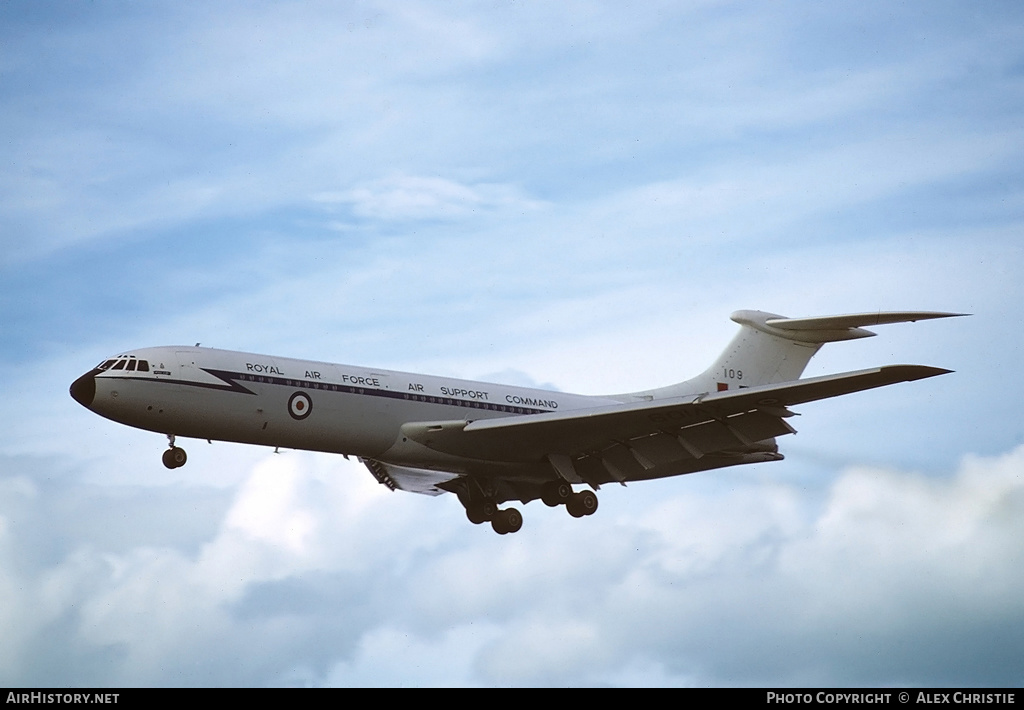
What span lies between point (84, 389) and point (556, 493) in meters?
14.4

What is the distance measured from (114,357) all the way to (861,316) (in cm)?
2201

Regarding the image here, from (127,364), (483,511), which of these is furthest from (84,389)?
(483,511)

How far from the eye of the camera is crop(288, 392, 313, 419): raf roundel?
118 ft

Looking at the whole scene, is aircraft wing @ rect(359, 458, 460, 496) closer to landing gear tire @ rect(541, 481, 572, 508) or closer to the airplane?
the airplane

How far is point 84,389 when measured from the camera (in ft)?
113

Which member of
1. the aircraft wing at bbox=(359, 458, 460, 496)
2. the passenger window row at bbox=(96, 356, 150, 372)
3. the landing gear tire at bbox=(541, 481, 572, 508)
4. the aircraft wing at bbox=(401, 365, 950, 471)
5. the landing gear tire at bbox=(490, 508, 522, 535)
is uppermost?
the passenger window row at bbox=(96, 356, 150, 372)

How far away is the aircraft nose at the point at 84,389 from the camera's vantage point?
34.2m

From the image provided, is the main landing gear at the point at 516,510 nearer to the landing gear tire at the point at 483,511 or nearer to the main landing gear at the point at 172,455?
the landing gear tire at the point at 483,511

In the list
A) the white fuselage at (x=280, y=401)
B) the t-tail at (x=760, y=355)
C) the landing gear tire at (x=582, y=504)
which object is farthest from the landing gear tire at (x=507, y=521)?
the t-tail at (x=760, y=355)

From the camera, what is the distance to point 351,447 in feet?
122

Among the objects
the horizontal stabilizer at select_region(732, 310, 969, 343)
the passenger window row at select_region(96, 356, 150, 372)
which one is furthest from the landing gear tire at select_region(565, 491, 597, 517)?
the passenger window row at select_region(96, 356, 150, 372)

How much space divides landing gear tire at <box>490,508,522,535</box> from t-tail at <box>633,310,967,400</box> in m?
5.97
